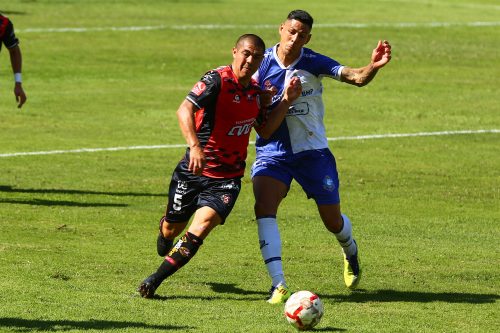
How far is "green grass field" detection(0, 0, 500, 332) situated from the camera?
37.2 feet

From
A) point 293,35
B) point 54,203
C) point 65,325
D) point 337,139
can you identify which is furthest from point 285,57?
point 337,139

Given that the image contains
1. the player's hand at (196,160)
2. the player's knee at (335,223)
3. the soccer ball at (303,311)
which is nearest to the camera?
the soccer ball at (303,311)

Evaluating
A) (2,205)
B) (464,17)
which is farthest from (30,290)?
(464,17)

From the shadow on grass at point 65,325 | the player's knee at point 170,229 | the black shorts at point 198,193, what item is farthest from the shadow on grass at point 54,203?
the shadow on grass at point 65,325

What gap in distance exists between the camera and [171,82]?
30250 mm

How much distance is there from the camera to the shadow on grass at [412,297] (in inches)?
473

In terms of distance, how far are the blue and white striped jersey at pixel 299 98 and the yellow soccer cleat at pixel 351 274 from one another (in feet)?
4.04

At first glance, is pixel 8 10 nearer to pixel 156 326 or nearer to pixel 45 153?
pixel 45 153

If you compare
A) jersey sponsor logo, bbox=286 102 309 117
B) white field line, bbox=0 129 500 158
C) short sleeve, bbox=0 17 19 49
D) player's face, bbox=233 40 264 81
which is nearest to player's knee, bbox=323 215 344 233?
jersey sponsor logo, bbox=286 102 309 117

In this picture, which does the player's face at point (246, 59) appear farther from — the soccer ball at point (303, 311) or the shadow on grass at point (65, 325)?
the shadow on grass at point (65, 325)

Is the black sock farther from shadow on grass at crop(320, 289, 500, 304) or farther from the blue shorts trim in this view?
shadow on grass at crop(320, 289, 500, 304)

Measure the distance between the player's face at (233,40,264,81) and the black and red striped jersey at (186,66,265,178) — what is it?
10 cm

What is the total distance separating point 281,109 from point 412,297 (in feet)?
7.35

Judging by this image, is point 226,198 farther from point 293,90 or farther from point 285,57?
point 285,57
